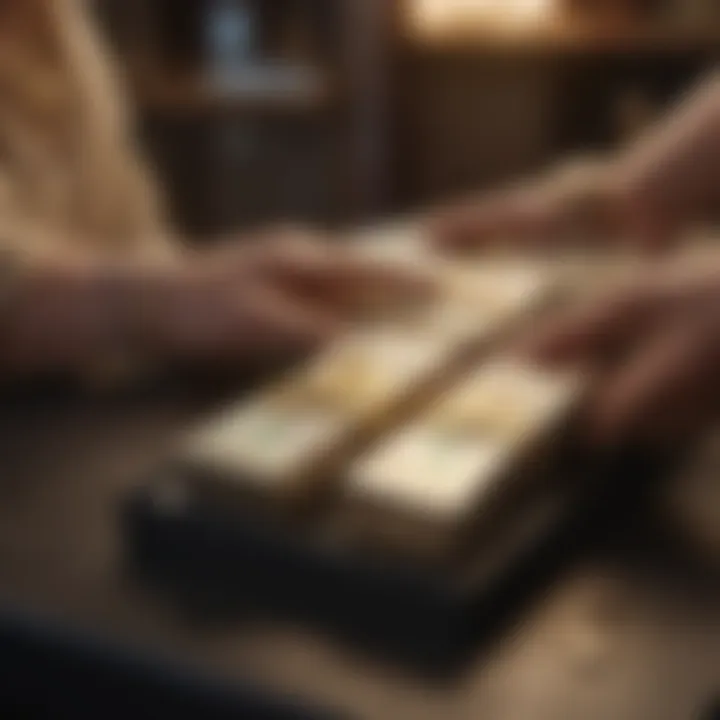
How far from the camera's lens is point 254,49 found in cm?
116

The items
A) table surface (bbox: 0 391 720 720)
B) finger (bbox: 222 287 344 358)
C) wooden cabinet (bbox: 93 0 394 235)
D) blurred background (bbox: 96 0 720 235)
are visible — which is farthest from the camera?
wooden cabinet (bbox: 93 0 394 235)

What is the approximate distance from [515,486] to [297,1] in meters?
0.95

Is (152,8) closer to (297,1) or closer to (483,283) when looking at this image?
(297,1)

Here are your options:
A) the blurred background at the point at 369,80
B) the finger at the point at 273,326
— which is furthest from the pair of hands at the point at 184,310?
the blurred background at the point at 369,80

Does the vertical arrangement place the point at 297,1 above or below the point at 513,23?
above

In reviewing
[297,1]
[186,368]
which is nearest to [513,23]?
[297,1]

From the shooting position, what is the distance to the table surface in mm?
216

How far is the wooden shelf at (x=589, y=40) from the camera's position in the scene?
0.98 m

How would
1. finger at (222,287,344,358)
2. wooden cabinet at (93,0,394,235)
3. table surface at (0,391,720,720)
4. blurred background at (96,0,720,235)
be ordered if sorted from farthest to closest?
wooden cabinet at (93,0,394,235) < blurred background at (96,0,720,235) < finger at (222,287,344,358) < table surface at (0,391,720,720)

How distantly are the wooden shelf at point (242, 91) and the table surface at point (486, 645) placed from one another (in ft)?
2.82

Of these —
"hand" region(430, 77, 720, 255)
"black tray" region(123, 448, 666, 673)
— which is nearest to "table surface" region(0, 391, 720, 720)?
"black tray" region(123, 448, 666, 673)

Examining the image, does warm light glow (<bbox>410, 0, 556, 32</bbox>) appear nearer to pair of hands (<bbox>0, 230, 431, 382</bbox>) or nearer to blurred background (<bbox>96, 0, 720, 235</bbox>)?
blurred background (<bbox>96, 0, 720, 235</bbox>)

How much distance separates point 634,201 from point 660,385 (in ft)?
0.41

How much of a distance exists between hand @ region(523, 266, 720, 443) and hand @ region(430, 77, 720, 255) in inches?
3.2
